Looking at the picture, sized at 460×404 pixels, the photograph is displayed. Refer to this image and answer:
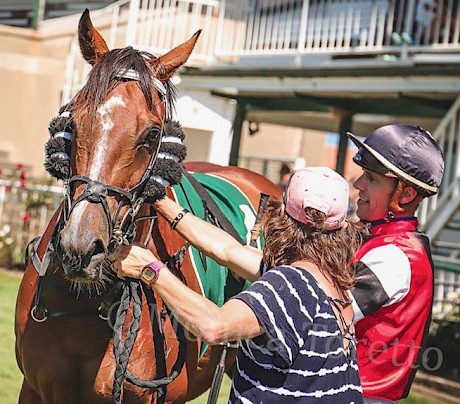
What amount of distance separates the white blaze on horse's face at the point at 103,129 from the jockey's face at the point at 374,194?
99 centimetres

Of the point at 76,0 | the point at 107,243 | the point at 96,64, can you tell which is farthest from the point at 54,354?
the point at 76,0

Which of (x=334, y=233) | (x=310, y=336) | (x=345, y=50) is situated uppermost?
(x=345, y=50)

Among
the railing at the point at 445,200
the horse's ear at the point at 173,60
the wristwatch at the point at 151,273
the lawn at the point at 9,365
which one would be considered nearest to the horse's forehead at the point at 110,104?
the horse's ear at the point at 173,60

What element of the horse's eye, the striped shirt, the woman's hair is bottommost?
the striped shirt

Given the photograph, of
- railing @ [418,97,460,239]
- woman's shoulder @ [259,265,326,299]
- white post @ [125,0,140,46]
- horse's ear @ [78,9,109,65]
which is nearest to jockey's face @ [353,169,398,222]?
woman's shoulder @ [259,265,326,299]

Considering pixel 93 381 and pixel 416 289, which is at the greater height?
pixel 416 289

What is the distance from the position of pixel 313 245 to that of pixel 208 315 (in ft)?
1.42

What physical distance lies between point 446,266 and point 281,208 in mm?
5889

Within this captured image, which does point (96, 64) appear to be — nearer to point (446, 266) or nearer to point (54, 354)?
point (54, 354)

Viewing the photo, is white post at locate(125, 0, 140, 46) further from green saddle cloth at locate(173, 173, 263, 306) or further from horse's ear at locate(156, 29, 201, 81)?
horse's ear at locate(156, 29, 201, 81)

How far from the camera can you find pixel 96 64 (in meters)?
3.51

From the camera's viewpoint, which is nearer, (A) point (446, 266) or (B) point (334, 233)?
(B) point (334, 233)

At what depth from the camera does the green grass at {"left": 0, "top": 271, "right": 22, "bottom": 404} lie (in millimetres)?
6316

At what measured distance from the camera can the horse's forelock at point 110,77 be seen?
133 inches
